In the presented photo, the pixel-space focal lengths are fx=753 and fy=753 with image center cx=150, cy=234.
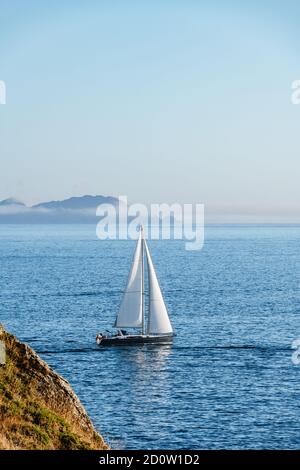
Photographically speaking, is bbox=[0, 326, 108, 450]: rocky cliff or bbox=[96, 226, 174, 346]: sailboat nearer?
bbox=[0, 326, 108, 450]: rocky cliff

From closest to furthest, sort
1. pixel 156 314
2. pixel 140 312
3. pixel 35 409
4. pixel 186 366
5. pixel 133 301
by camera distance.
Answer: pixel 35 409, pixel 186 366, pixel 156 314, pixel 140 312, pixel 133 301

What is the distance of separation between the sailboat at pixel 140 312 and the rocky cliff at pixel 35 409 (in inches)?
2662

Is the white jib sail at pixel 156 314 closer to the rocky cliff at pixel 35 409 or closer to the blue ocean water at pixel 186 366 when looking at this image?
the blue ocean water at pixel 186 366

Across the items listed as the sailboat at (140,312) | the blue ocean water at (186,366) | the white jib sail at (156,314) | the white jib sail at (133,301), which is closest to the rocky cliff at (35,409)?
the blue ocean water at (186,366)

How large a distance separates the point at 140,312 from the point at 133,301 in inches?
75.0

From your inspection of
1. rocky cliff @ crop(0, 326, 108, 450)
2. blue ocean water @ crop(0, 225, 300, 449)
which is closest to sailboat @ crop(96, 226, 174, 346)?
blue ocean water @ crop(0, 225, 300, 449)

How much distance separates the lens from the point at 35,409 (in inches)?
1319

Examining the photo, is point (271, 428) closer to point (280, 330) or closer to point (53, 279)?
point (280, 330)

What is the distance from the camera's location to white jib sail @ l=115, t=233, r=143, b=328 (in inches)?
4306

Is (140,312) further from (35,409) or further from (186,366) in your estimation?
(35,409)

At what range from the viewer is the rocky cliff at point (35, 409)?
30984 millimetres
